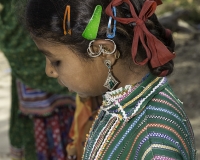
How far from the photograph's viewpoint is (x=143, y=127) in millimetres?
1732

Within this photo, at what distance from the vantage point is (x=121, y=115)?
1870 millimetres

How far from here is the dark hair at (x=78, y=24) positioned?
1.82 metres

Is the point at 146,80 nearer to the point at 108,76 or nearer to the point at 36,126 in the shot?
the point at 108,76

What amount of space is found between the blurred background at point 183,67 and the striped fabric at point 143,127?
2.03m

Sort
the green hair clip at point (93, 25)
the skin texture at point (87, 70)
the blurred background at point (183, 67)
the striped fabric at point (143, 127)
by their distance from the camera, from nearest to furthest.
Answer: the striped fabric at point (143, 127)
the green hair clip at point (93, 25)
the skin texture at point (87, 70)
the blurred background at point (183, 67)

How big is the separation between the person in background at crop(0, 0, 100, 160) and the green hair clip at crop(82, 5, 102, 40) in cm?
147

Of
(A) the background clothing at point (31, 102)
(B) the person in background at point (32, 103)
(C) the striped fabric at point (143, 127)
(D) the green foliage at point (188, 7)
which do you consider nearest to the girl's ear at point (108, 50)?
(C) the striped fabric at point (143, 127)

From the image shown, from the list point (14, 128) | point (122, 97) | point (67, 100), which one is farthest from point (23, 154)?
point (122, 97)

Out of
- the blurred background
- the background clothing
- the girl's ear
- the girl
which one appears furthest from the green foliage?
the girl's ear

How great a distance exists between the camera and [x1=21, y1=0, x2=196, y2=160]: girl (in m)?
1.76

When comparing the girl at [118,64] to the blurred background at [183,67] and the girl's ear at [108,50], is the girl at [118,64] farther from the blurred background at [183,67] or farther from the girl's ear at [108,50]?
the blurred background at [183,67]

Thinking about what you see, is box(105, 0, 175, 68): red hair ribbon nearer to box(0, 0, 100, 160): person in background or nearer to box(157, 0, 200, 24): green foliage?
box(0, 0, 100, 160): person in background

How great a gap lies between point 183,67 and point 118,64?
4.18 metres

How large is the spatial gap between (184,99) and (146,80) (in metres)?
3.28
